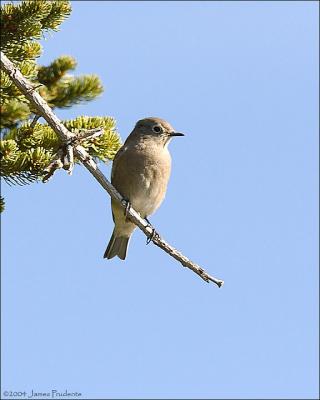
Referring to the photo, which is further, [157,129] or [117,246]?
→ [117,246]

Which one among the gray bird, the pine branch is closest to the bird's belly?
the gray bird

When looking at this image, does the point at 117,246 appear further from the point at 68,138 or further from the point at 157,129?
the point at 68,138

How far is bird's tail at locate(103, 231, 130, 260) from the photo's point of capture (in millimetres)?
6965

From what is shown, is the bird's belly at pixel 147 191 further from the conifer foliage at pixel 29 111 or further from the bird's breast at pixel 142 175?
the conifer foliage at pixel 29 111

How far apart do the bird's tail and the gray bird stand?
0.34 feet

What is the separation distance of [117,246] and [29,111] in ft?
7.59

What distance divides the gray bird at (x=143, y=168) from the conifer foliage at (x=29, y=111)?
1281 millimetres

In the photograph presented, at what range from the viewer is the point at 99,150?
16.3 feet

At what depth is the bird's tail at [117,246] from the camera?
6965mm

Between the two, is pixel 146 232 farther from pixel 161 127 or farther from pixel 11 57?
pixel 161 127

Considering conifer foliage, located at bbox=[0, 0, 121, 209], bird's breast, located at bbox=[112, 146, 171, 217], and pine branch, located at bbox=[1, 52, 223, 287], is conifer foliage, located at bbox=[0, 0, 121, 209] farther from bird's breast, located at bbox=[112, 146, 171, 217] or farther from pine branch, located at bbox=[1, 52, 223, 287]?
bird's breast, located at bbox=[112, 146, 171, 217]

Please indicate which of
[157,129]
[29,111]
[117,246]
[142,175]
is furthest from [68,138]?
[117,246]

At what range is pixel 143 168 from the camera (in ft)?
21.1

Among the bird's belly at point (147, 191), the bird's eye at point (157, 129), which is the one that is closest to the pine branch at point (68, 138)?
the bird's belly at point (147, 191)
